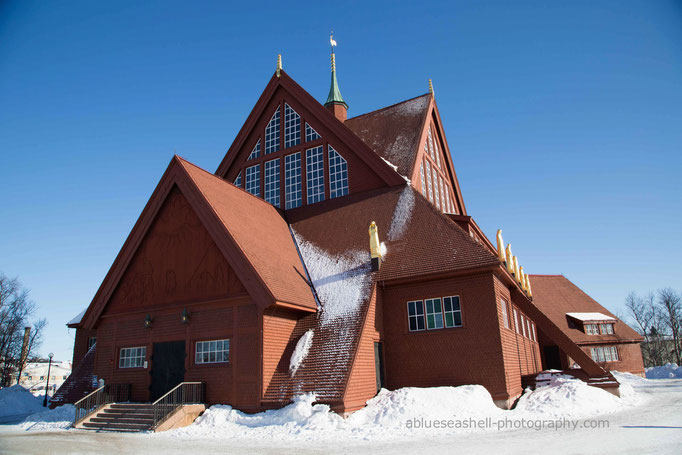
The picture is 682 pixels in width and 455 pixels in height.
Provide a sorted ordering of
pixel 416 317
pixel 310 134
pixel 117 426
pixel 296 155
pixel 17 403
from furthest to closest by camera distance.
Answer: pixel 17 403
pixel 296 155
pixel 310 134
pixel 416 317
pixel 117 426

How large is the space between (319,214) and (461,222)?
665cm

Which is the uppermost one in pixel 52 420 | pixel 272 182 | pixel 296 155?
pixel 296 155

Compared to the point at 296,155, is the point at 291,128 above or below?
above

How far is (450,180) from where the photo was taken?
28.9 m

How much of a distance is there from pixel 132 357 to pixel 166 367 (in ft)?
7.26

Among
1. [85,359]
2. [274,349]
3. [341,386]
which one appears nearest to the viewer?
[341,386]

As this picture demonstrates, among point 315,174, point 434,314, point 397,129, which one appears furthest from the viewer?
point 397,129

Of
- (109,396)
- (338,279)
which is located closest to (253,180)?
(338,279)

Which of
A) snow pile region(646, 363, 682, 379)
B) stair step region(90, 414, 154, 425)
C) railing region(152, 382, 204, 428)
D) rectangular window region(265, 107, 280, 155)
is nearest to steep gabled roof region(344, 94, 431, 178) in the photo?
rectangular window region(265, 107, 280, 155)

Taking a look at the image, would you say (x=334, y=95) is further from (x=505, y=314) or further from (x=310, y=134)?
(x=505, y=314)

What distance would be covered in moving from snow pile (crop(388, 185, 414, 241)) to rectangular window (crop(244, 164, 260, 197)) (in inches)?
352

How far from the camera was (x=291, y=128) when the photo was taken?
25219 millimetres

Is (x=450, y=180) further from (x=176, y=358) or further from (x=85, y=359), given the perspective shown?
(x=85, y=359)

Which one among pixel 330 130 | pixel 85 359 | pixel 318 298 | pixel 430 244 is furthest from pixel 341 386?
pixel 85 359
